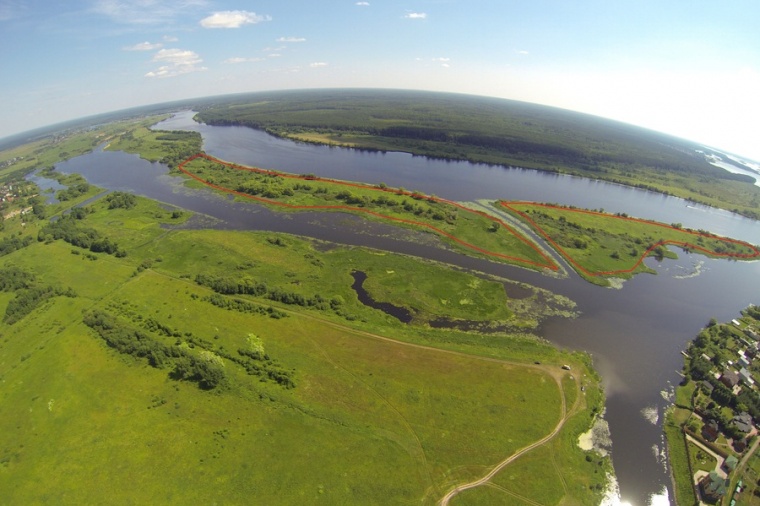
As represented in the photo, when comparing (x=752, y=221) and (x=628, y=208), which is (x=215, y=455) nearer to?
(x=628, y=208)

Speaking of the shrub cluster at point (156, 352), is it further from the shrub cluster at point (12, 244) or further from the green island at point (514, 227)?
the green island at point (514, 227)

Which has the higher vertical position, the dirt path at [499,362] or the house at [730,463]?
the dirt path at [499,362]

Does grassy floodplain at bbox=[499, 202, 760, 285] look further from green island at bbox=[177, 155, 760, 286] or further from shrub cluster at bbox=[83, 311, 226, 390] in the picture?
shrub cluster at bbox=[83, 311, 226, 390]

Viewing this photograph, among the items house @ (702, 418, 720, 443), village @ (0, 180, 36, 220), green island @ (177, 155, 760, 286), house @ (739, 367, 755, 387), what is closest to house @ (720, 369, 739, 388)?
house @ (739, 367, 755, 387)

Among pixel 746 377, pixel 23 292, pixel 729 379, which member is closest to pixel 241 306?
pixel 23 292

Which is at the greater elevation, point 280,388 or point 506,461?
point 280,388

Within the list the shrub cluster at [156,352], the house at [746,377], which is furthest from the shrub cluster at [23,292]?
the house at [746,377]

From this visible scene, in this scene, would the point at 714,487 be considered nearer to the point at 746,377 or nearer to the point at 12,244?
the point at 746,377
